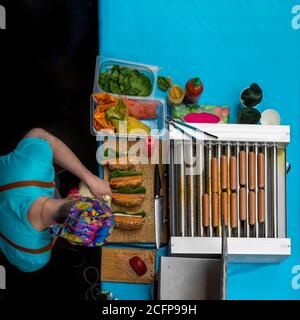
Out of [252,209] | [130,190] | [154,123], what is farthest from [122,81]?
[252,209]

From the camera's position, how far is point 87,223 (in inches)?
71.6

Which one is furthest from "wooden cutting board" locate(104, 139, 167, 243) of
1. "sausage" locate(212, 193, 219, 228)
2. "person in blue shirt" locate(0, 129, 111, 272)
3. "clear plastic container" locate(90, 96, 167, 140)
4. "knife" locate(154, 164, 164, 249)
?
"person in blue shirt" locate(0, 129, 111, 272)

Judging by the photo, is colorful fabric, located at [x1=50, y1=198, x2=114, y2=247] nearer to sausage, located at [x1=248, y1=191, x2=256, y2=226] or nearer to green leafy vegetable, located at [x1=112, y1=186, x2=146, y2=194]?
green leafy vegetable, located at [x1=112, y1=186, x2=146, y2=194]

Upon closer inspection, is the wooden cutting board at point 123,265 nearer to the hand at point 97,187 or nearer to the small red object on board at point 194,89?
the hand at point 97,187

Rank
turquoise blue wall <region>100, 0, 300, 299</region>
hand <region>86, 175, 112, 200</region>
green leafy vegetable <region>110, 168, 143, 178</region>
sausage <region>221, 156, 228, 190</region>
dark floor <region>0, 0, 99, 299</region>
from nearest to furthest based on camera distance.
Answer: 1. hand <region>86, 175, 112, 200</region>
2. sausage <region>221, 156, 228, 190</region>
3. green leafy vegetable <region>110, 168, 143, 178</region>
4. turquoise blue wall <region>100, 0, 300, 299</region>
5. dark floor <region>0, 0, 99, 299</region>

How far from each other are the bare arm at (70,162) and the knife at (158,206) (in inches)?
12.6

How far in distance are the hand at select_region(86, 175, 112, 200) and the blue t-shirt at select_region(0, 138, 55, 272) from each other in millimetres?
194

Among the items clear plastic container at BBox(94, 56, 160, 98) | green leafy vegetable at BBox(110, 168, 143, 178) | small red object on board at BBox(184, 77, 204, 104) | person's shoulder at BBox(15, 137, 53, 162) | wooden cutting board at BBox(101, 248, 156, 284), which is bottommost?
wooden cutting board at BBox(101, 248, 156, 284)

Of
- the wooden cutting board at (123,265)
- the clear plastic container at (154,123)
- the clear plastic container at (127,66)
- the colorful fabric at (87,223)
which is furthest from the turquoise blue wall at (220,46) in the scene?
the colorful fabric at (87,223)

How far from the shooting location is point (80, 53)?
9.53 ft

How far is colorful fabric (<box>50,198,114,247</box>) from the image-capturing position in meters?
1.81

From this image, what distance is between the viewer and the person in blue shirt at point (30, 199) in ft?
6.70

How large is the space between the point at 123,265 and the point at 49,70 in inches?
48.9
